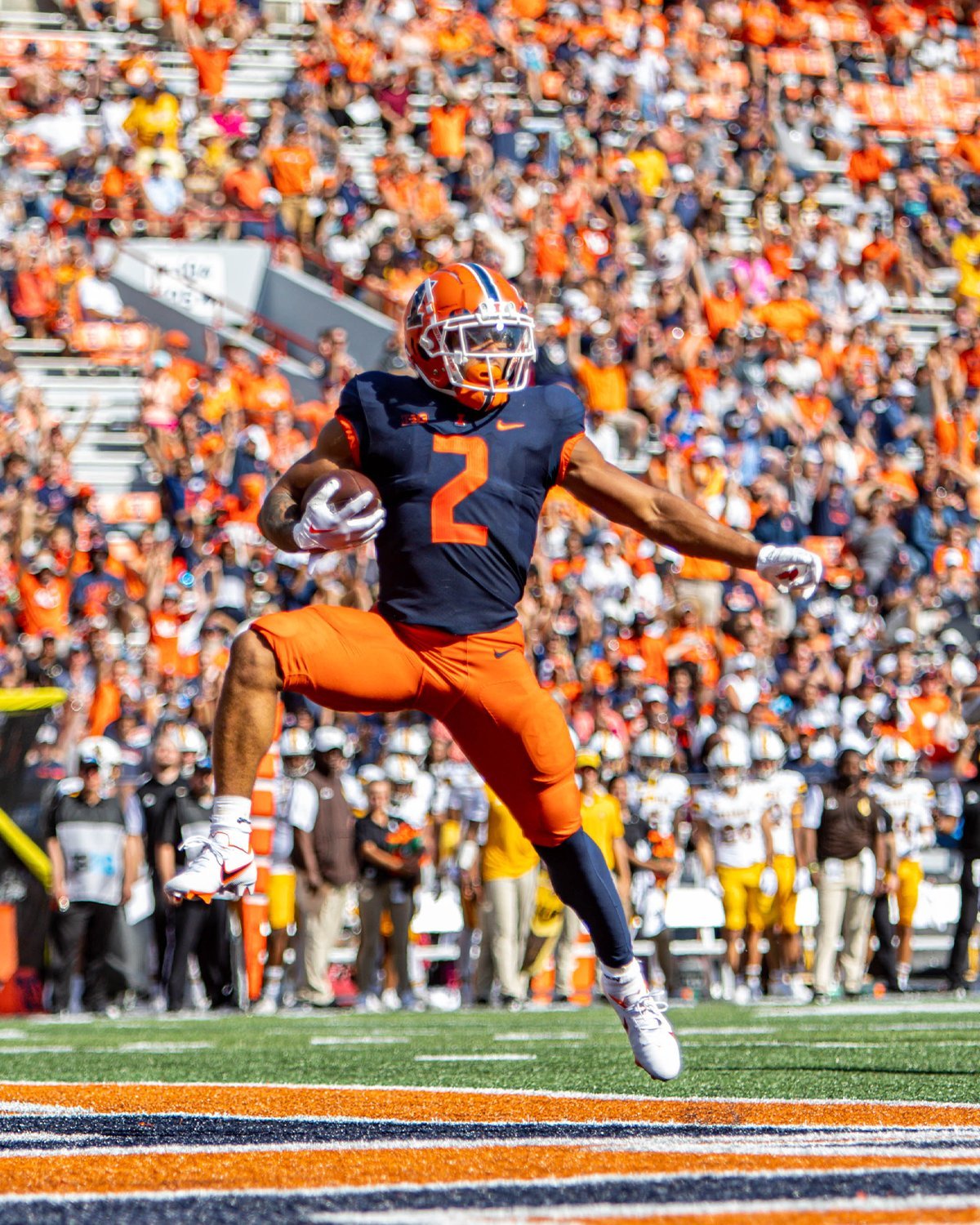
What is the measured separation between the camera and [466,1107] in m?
4.77

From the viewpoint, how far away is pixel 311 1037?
891 cm

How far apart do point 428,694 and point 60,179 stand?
45.4 ft

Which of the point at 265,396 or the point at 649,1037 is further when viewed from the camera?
the point at 265,396

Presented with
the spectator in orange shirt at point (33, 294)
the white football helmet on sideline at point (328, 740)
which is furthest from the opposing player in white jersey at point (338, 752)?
the spectator in orange shirt at point (33, 294)

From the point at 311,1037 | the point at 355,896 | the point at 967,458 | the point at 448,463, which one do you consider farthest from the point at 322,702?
the point at 967,458

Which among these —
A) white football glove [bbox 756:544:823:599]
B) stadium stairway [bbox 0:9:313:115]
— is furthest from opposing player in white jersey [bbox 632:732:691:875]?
stadium stairway [bbox 0:9:313:115]

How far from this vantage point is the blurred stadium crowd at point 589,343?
524 inches

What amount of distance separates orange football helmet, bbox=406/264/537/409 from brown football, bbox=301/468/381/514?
0.41m

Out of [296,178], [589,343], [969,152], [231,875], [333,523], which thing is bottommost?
[231,875]

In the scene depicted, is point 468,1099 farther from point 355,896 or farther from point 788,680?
point 788,680

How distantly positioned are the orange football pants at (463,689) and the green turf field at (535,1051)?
98 centimetres

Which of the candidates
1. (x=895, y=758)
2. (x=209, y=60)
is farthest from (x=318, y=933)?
(x=209, y=60)

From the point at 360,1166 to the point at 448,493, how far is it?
1879 millimetres

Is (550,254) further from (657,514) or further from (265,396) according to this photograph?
(657,514)
